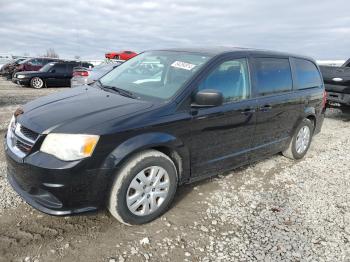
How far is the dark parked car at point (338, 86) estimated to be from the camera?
28.7 ft

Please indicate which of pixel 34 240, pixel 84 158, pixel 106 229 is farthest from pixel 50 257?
pixel 84 158

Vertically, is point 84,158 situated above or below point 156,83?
below

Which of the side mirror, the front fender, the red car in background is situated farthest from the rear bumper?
the red car in background

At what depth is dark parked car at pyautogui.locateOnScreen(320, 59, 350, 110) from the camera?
873 centimetres

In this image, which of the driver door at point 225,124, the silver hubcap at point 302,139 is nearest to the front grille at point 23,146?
Answer: the driver door at point 225,124

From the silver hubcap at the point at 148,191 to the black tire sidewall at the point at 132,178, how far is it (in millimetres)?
40

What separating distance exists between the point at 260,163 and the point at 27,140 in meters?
3.68

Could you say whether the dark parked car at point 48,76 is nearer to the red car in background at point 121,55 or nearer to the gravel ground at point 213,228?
the red car in background at point 121,55

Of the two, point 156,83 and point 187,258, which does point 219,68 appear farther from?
point 187,258

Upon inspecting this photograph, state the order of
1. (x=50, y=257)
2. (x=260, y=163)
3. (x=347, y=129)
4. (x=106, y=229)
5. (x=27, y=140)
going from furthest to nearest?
(x=347, y=129)
(x=260, y=163)
(x=106, y=229)
(x=27, y=140)
(x=50, y=257)

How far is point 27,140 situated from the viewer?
3090 mm

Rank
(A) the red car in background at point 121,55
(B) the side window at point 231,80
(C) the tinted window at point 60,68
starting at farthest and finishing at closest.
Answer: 1. (A) the red car in background at point 121,55
2. (C) the tinted window at point 60,68
3. (B) the side window at point 231,80

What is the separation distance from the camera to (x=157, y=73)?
4.11 metres

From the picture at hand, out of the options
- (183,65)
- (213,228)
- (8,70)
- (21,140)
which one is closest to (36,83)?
(8,70)
